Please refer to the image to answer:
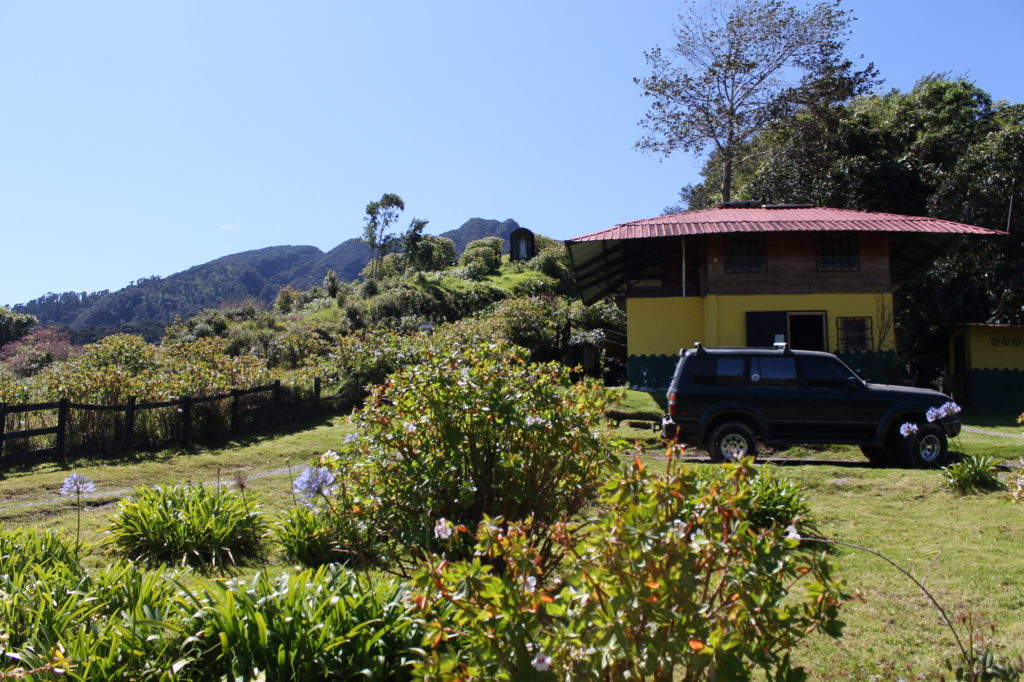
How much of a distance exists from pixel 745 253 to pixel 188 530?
53.3 ft

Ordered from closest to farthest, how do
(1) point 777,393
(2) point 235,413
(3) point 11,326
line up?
(1) point 777,393 → (2) point 235,413 → (3) point 11,326

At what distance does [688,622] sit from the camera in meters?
2.34

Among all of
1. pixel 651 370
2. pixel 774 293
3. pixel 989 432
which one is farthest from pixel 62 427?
pixel 989 432

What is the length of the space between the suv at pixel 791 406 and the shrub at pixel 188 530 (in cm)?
666

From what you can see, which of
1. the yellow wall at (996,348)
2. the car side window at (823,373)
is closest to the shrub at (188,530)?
the car side window at (823,373)

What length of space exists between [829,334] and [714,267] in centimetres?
331

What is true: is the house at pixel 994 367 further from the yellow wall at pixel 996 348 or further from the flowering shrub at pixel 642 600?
the flowering shrub at pixel 642 600

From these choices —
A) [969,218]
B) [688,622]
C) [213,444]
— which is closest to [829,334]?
[969,218]

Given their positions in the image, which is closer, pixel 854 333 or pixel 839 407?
pixel 839 407

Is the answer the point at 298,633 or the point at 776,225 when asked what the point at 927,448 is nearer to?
the point at 776,225

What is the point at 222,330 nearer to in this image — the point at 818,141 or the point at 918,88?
the point at 818,141

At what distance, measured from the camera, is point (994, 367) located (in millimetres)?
19453

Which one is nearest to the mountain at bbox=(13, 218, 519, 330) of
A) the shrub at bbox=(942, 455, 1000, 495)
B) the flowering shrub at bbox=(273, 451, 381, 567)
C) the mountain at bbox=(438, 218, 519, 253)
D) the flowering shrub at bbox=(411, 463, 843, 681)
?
the mountain at bbox=(438, 218, 519, 253)

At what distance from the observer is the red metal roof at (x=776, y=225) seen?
17.8m
